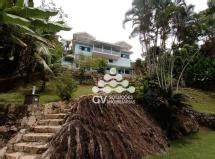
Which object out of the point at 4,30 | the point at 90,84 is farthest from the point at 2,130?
the point at 90,84

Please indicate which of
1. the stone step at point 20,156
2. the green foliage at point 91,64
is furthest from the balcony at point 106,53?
Answer: the stone step at point 20,156

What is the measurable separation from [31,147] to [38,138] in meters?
0.46

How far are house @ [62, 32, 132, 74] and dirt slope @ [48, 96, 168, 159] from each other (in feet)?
75.9

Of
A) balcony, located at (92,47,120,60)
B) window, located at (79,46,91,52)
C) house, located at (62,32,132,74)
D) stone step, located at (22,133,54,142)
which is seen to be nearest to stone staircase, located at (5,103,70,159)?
stone step, located at (22,133,54,142)

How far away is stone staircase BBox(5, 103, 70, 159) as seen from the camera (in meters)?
6.68

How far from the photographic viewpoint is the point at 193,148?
9555 mm

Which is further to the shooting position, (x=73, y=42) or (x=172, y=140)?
(x=73, y=42)

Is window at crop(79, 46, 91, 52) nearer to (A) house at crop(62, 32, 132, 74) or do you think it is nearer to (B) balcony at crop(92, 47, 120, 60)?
(A) house at crop(62, 32, 132, 74)

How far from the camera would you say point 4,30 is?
9.00 meters

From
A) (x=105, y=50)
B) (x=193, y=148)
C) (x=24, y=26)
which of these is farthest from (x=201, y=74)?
(x=105, y=50)

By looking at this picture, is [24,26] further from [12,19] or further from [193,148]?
[193,148]

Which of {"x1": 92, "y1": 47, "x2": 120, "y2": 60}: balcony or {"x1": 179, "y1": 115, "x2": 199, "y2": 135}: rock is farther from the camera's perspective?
{"x1": 92, "y1": 47, "x2": 120, "y2": 60}: balcony

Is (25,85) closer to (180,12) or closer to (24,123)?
(24,123)

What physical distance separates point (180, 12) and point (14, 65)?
8.25 meters
